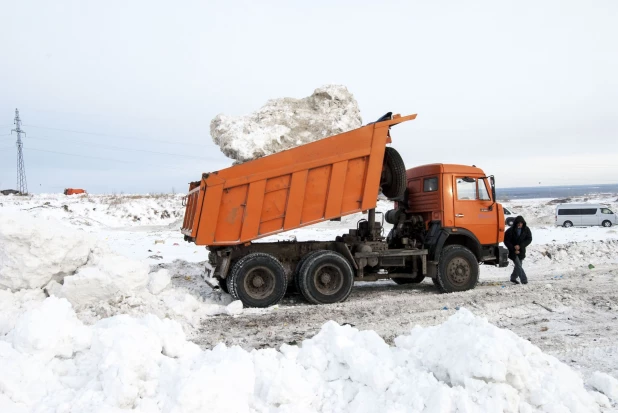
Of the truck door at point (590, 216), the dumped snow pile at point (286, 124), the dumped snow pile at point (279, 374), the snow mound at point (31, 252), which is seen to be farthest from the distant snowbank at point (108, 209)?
the truck door at point (590, 216)

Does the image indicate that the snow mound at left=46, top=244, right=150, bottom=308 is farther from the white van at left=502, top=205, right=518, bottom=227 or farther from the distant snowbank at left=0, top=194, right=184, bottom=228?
the distant snowbank at left=0, top=194, right=184, bottom=228

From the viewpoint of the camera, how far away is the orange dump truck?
8.02 metres

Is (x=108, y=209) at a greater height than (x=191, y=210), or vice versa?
(x=191, y=210)

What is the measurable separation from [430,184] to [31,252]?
23.2ft

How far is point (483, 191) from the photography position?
31.8 ft

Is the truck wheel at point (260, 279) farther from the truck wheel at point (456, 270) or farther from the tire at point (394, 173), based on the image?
the truck wheel at point (456, 270)

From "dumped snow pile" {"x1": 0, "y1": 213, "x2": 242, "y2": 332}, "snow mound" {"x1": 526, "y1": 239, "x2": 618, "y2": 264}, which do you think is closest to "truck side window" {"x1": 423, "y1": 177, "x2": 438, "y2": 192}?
"dumped snow pile" {"x1": 0, "y1": 213, "x2": 242, "y2": 332}

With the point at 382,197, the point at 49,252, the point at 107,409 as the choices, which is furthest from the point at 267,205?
the point at 107,409

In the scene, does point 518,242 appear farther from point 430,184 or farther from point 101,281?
point 101,281

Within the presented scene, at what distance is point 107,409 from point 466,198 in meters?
7.82

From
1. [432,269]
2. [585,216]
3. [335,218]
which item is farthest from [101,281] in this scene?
[585,216]

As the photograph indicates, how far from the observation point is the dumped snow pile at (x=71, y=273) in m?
6.57

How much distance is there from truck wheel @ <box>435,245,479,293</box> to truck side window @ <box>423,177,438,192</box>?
119cm

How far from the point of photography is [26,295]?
21.4 ft
